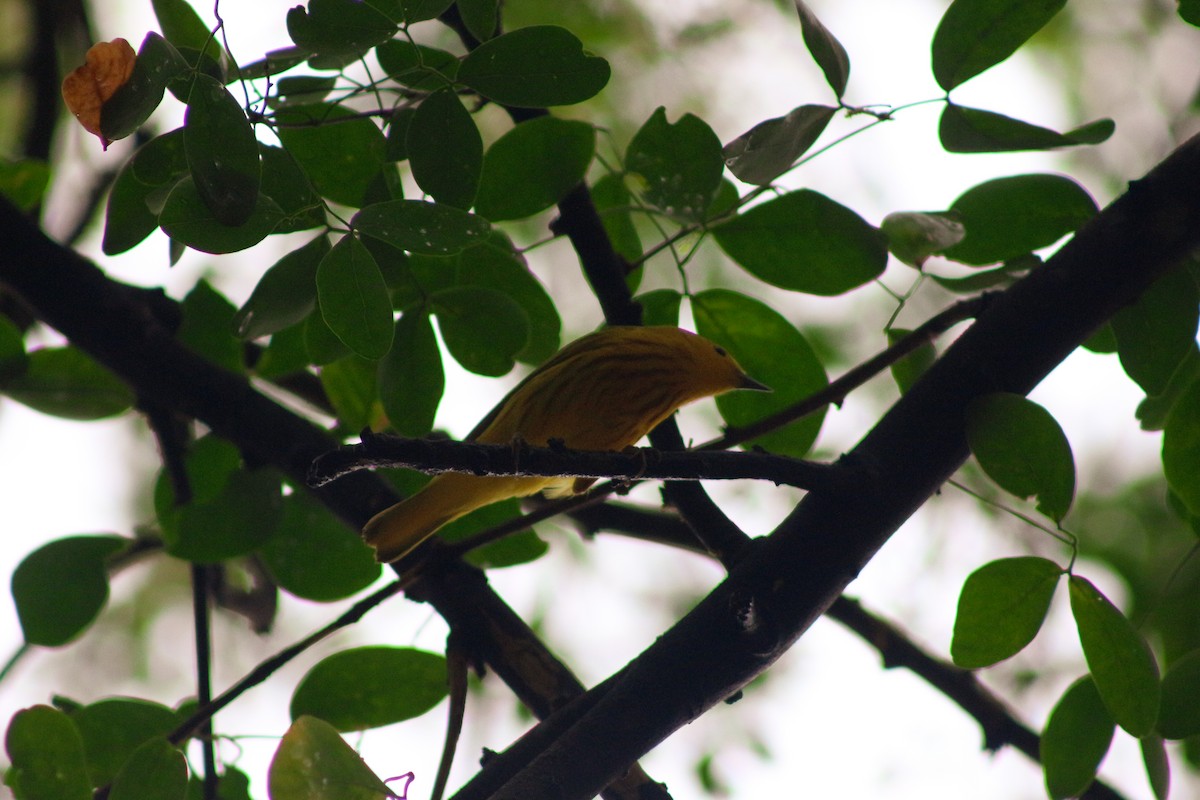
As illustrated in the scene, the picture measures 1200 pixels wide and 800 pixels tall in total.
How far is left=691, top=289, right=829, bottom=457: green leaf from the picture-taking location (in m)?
1.99

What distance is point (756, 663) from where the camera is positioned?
5.13 feet

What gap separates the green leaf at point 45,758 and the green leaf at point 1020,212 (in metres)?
1.82

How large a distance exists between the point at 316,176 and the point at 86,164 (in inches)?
91.4

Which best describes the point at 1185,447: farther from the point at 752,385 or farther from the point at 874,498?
the point at 752,385

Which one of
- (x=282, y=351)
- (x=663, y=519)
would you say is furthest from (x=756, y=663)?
(x=282, y=351)

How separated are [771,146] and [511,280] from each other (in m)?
0.67

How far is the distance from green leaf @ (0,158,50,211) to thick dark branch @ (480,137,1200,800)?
2001 mm

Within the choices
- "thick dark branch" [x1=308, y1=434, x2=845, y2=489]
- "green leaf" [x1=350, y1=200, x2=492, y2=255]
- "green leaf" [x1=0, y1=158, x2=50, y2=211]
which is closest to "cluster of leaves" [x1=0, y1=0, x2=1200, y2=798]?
"green leaf" [x1=350, y1=200, x2=492, y2=255]

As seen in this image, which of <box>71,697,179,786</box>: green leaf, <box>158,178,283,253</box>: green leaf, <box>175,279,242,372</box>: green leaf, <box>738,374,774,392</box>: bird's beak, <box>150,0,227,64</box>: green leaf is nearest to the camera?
<box>158,178,283,253</box>: green leaf

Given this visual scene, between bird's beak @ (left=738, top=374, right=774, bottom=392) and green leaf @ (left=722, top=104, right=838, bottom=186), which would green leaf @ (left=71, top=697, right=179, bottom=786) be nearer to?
bird's beak @ (left=738, top=374, right=774, bottom=392)

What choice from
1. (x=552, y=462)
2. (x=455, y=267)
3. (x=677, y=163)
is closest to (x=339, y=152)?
(x=455, y=267)

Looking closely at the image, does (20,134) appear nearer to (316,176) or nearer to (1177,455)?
(316,176)

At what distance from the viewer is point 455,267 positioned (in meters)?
1.93

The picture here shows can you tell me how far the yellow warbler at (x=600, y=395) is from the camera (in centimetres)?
211
